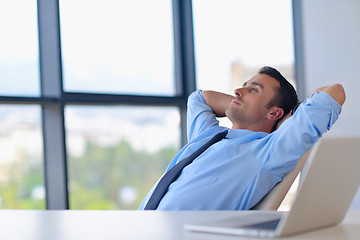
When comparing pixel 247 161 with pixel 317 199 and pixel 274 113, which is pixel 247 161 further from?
pixel 317 199

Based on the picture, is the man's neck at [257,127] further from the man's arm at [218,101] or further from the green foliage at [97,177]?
the green foliage at [97,177]

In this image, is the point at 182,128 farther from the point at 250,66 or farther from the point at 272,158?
the point at 272,158

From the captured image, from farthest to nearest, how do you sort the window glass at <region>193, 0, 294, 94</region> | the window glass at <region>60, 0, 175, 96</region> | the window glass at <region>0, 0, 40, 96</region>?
1. the window glass at <region>193, 0, 294, 94</region>
2. the window glass at <region>60, 0, 175, 96</region>
3. the window glass at <region>0, 0, 40, 96</region>

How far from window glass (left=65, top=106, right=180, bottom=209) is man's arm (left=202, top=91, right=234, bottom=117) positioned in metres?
1.08

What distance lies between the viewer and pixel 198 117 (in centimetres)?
243

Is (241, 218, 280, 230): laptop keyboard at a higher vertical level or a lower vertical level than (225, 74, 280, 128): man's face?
lower

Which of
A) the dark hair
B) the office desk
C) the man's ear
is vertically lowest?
the office desk

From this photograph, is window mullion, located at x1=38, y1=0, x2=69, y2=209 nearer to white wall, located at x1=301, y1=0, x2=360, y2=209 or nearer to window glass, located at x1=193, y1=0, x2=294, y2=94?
window glass, located at x1=193, y1=0, x2=294, y2=94

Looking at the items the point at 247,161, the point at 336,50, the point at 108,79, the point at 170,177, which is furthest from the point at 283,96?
the point at 336,50

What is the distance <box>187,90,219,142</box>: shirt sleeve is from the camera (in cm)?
237

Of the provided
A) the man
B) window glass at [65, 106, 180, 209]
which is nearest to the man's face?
the man

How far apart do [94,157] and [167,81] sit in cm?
80

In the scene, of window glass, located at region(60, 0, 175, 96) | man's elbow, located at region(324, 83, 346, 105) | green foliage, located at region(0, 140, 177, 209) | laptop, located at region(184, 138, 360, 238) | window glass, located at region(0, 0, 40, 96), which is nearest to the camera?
laptop, located at region(184, 138, 360, 238)

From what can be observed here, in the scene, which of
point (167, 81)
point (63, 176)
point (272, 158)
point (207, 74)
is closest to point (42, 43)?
point (63, 176)
